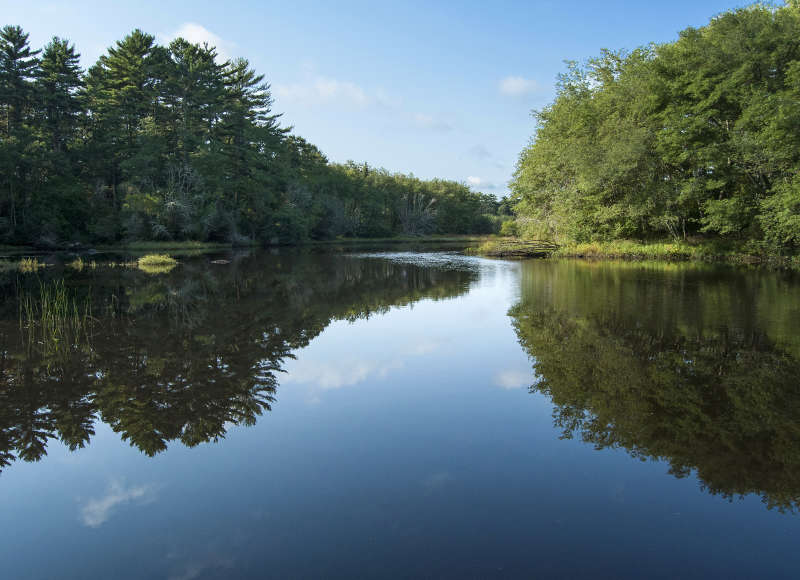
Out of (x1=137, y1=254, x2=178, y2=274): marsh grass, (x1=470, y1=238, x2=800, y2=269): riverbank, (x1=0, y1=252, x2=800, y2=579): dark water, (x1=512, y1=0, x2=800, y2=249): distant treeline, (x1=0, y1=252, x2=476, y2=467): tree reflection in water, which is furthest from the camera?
(x1=470, y1=238, x2=800, y2=269): riverbank

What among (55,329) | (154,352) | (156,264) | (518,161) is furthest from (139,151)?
(154,352)

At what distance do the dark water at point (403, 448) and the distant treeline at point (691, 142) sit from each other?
626 inches

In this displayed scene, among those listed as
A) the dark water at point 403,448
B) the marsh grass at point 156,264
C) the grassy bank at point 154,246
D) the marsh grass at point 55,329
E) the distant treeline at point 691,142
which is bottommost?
the dark water at point 403,448

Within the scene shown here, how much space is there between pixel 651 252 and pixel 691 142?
6.43m

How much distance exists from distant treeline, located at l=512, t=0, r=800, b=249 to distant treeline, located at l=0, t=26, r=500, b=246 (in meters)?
33.5

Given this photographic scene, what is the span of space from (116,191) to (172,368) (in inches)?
1965

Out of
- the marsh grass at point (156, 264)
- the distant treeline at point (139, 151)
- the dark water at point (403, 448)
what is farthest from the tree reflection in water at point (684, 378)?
the distant treeline at point (139, 151)

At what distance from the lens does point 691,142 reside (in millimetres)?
Answer: 26359

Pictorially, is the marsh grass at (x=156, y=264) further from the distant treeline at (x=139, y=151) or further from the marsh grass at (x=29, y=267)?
the distant treeline at (x=139, y=151)

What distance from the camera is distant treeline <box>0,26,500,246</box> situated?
4259cm

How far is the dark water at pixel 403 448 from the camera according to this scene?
3463 millimetres

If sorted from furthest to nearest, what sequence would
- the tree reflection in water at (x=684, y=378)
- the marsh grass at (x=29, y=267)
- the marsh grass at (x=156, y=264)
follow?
the marsh grass at (x=156, y=264) < the marsh grass at (x=29, y=267) < the tree reflection in water at (x=684, y=378)

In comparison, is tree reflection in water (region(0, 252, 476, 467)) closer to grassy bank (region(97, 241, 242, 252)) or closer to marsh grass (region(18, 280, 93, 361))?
marsh grass (region(18, 280, 93, 361))

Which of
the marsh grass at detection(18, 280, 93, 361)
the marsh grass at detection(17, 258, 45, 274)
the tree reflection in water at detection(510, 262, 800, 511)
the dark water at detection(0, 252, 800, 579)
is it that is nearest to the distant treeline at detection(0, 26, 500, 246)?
the marsh grass at detection(17, 258, 45, 274)
